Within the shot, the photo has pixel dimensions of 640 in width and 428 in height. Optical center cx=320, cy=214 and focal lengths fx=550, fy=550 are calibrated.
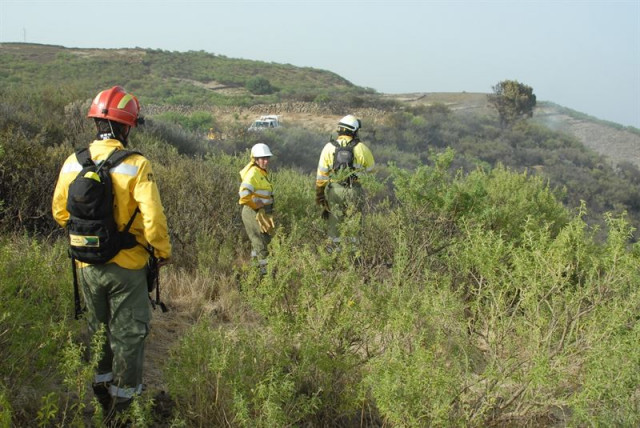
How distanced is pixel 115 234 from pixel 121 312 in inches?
17.9

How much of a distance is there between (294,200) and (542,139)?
27.6 m

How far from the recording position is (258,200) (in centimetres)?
606

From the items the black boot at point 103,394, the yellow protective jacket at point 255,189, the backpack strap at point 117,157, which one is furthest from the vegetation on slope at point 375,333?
the backpack strap at point 117,157

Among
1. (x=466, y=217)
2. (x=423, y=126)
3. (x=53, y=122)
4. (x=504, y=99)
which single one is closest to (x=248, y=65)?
(x=504, y=99)

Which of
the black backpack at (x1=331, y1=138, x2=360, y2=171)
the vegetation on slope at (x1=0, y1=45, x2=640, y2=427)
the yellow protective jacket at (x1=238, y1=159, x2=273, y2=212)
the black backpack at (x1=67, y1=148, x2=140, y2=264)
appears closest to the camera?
the vegetation on slope at (x1=0, y1=45, x2=640, y2=427)

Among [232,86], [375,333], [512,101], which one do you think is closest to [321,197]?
[375,333]

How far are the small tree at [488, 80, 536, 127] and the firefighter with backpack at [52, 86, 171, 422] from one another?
35309 millimetres

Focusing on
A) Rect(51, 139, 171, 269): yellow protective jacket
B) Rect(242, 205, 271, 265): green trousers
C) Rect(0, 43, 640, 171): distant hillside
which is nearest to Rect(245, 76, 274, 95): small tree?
Rect(0, 43, 640, 171): distant hillside

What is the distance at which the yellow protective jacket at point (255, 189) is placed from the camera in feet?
19.7

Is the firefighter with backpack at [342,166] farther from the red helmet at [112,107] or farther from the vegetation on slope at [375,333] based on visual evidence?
the red helmet at [112,107]

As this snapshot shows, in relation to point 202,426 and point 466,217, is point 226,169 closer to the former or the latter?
point 466,217

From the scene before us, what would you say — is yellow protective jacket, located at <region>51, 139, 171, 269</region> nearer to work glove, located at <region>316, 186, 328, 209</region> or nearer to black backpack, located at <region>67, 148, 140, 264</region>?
black backpack, located at <region>67, 148, 140, 264</region>

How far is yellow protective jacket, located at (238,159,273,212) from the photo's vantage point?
19.7 ft

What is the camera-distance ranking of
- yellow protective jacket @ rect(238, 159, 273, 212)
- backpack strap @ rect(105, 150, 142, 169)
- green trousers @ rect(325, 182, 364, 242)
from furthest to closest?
green trousers @ rect(325, 182, 364, 242)
yellow protective jacket @ rect(238, 159, 273, 212)
backpack strap @ rect(105, 150, 142, 169)
